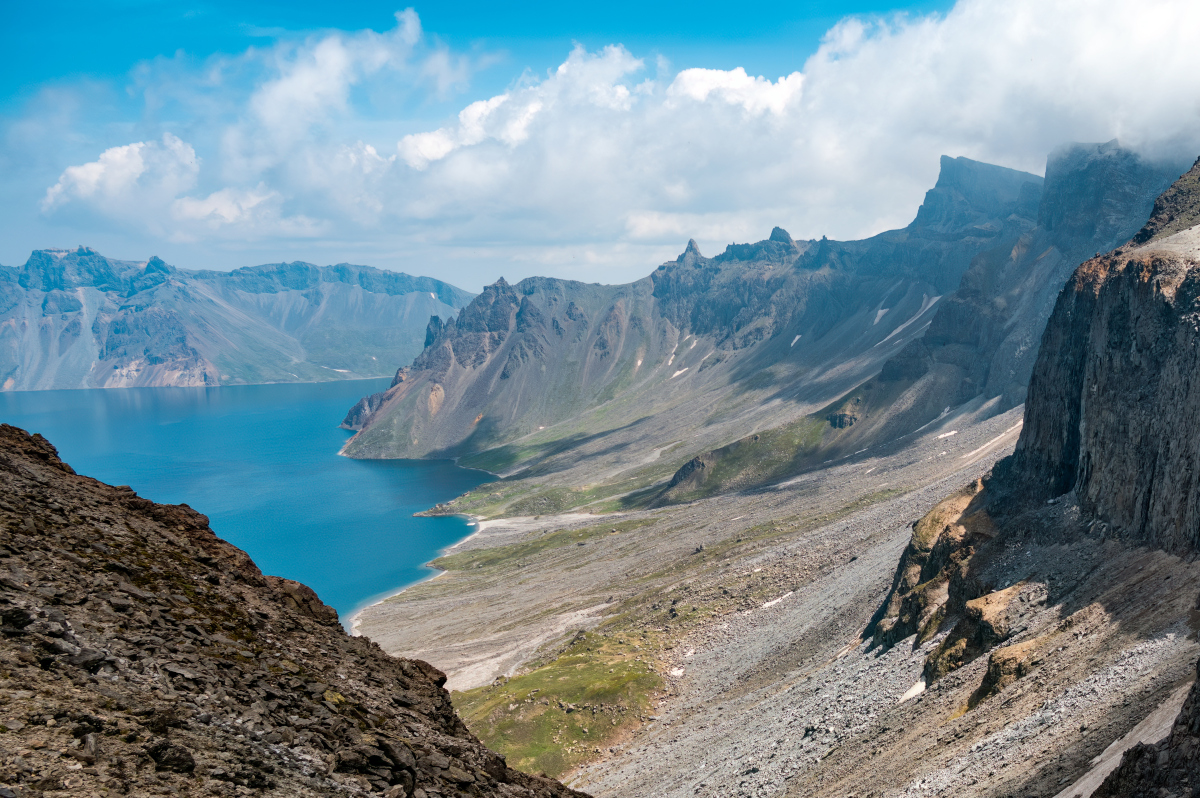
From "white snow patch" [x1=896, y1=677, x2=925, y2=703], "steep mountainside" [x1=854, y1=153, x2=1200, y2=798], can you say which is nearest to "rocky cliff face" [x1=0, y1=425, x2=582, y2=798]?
"steep mountainside" [x1=854, y1=153, x2=1200, y2=798]

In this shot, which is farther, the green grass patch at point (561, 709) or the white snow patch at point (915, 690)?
the green grass patch at point (561, 709)

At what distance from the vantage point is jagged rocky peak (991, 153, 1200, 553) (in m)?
60.2

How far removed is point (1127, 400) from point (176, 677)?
78.6 m

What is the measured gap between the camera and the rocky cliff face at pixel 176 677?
19.5 meters

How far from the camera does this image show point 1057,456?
83.7m

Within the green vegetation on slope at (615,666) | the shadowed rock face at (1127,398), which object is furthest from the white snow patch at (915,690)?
the green vegetation on slope at (615,666)

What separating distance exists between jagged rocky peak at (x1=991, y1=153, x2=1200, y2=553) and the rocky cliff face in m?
54.2

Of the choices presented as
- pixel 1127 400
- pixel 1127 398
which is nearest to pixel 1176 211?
Result: pixel 1127 398

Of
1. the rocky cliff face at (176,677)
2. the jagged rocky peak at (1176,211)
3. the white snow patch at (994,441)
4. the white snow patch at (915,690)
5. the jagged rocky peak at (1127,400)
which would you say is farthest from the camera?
the white snow patch at (994,441)

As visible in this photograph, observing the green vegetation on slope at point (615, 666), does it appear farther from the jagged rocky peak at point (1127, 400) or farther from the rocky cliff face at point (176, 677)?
the rocky cliff face at point (176, 677)

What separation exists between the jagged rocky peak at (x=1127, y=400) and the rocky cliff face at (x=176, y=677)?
54237 mm

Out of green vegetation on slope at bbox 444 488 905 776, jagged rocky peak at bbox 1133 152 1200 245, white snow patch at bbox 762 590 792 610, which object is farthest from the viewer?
white snow patch at bbox 762 590 792 610

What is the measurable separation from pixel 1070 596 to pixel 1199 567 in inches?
359

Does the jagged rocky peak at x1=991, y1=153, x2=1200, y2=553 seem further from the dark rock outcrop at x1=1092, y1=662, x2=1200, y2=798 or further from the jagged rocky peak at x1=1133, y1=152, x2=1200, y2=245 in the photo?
the dark rock outcrop at x1=1092, y1=662, x2=1200, y2=798
